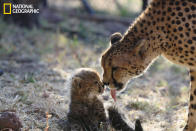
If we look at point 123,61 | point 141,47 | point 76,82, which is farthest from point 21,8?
point 141,47

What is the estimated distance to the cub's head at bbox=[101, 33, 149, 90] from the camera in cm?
333

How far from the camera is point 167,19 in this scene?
3271mm

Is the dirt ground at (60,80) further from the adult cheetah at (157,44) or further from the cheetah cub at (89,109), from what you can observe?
the adult cheetah at (157,44)

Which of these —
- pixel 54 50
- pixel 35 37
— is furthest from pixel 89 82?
pixel 35 37

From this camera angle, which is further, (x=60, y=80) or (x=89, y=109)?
(x=60, y=80)

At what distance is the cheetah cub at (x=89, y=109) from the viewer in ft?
12.1

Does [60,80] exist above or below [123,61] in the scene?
below

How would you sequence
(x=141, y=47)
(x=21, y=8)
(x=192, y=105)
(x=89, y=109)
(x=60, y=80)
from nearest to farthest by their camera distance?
(x=141, y=47) → (x=192, y=105) → (x=89, y=109) → (x=60, y=80) → (x=21, y=8)

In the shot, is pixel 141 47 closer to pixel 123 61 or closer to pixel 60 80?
pixel 123 61

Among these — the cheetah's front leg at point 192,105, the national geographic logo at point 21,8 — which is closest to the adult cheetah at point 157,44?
the cheetah's front leg at point 192,105

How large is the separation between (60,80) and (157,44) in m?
2.31

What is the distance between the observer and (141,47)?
3.28 metres

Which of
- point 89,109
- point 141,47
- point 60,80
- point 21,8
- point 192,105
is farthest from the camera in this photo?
point 21,8

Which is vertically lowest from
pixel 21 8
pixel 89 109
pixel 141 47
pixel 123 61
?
pixel 89 109
